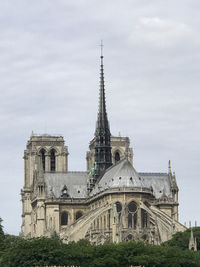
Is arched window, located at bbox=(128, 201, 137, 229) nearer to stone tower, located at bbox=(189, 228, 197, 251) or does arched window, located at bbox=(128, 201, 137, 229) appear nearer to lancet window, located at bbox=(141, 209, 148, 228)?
lancet window, located at bbox=(141, 209, 148, 228)

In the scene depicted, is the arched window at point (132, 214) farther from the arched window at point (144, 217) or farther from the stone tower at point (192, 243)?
the stone tower at point (192, 243)

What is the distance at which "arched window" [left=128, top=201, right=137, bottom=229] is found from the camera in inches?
7544

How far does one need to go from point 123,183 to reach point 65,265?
58.6m

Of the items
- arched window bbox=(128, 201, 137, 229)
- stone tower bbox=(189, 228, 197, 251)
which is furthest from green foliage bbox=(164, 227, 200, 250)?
arched window bbox=(128, 201, 137, 229)

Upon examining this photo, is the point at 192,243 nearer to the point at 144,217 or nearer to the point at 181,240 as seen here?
the point at 181,240

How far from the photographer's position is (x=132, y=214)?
19250cm

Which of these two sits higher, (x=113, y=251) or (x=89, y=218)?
(x=89, y=218)

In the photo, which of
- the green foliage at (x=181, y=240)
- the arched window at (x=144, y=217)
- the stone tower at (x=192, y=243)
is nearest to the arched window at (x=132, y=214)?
the arched window at (x=144, y=217)

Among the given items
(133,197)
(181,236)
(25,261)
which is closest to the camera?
(25,261)

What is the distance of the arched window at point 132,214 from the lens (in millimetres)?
191625

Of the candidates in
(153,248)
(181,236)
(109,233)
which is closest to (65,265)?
(153,248)

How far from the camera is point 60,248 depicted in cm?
14150

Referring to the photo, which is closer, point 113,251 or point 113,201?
point 113,251

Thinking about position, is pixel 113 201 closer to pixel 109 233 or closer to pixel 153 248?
pixel 109 233
